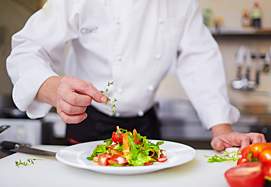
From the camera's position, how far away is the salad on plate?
2.16 ft

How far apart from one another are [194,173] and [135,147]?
150mm

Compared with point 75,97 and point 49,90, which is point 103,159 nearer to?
point 75,97

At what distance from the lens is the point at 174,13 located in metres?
1.27

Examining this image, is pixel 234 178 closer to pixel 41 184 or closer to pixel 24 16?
pixel 41 184

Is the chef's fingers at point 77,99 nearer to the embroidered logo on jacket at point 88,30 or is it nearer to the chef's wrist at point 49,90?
the chef's wrist at point 49,90

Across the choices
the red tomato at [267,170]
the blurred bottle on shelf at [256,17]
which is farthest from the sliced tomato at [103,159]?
the blurred bottle on shelf at [256,17]

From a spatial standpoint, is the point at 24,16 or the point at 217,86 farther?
the point at 24,16

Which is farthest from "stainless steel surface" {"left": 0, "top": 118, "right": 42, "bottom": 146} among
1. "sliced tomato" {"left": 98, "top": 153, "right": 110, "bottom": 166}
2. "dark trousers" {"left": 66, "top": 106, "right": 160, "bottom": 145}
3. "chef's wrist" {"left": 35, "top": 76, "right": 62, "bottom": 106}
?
"sliced tomato" {"left": 98, "top": 153, "right": 110, "bottom": 166}

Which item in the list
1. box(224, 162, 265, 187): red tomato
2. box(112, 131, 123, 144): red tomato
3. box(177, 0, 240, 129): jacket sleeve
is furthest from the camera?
box(177, 0, 240, 129): jacket sleeve

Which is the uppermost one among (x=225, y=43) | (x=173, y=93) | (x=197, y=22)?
(x=197, y=22)

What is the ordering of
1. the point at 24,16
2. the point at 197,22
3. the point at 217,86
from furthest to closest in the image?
the point at 24,16 < the point at 197,22 < the point at 217,86

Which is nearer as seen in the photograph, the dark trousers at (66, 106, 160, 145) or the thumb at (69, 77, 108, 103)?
the thumb at (69, 77, 108, 103)

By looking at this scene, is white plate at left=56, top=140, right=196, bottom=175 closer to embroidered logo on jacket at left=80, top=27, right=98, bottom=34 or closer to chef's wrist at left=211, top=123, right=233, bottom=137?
chef's wrist at left=211, top=123, right=233, bottom=137

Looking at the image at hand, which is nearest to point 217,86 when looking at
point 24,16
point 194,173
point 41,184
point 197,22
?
point 197,22
